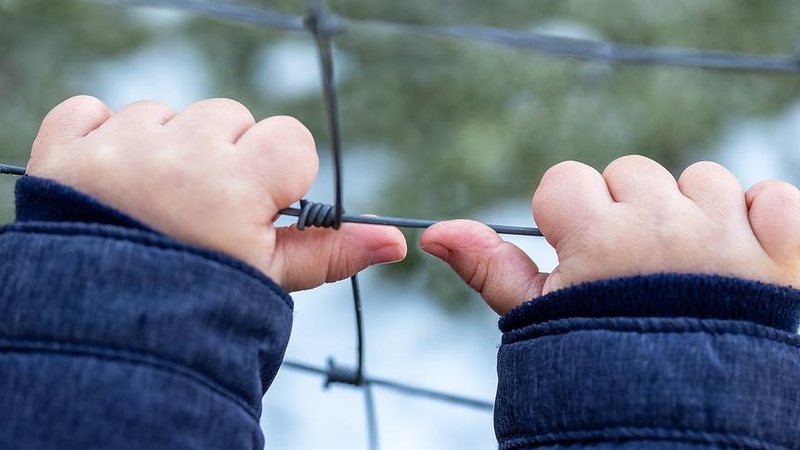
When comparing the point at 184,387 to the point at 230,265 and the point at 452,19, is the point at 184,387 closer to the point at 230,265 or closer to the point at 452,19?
the point at 230,265

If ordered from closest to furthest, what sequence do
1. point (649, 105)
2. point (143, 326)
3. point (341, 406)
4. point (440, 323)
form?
point (143, 326) < point (341, 406) < point (440, 323) < point (649, 105)

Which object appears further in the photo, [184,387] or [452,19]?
[452,19]

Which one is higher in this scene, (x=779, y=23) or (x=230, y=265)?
(x=779, y=23)

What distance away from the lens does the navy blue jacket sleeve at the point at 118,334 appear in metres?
0.33

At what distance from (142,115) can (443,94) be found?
0.77 meters

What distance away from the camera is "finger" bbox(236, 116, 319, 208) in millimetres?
381

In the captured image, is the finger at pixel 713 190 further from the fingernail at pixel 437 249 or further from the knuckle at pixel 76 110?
the knuckle at pixel 76 110

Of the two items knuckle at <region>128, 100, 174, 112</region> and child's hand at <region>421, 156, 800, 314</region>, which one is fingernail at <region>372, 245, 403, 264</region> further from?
knuckle at <region>128, 100, 174, 112</region>

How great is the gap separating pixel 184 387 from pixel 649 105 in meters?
0.92

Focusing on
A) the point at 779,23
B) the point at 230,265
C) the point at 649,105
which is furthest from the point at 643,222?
the point at 779,23

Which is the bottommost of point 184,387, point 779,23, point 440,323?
point 184,387

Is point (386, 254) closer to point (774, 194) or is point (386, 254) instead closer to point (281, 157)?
point (281, 157)

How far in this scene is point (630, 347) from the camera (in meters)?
0.37

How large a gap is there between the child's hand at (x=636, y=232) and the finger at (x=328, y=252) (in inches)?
0.8
